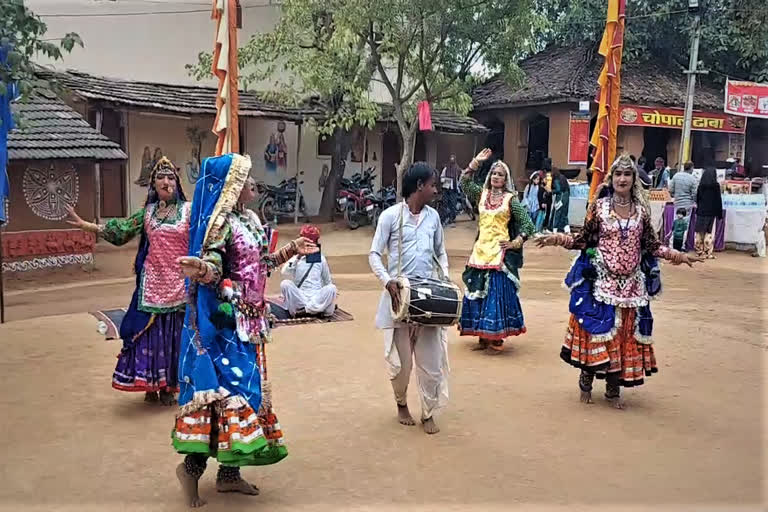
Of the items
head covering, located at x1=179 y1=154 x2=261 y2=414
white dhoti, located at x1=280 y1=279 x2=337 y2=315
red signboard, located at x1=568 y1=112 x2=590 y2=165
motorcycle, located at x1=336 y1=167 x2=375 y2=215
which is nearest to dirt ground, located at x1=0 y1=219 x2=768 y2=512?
white dhoti, located at x1=280 y1=279 x2=337 y2=315

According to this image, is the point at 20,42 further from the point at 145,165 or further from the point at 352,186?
the point at 352,186

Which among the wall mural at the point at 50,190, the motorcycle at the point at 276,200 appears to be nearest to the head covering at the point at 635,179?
the wall mural at the point at 50,190

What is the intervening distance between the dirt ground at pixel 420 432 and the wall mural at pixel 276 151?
32.8 feet

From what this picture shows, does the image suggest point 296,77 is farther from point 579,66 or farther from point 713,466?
point 713,466

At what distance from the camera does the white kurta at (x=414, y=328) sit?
188 inches

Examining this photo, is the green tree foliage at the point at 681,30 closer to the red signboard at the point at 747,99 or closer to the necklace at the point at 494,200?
the red signboard at the point at 747,99

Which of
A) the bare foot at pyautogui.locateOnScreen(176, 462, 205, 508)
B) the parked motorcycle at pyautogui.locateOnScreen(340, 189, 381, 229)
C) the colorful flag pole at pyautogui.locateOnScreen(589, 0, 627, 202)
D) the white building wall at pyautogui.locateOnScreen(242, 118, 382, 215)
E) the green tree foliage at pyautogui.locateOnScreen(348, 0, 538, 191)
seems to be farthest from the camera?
the white building wall at pyautogui.locateOnScreen(242, 118, 382, 215)

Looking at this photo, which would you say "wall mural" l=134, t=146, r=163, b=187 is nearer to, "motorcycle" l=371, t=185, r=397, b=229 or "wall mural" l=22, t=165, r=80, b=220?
"wall mural" l=22, t=165, r=80, b=220

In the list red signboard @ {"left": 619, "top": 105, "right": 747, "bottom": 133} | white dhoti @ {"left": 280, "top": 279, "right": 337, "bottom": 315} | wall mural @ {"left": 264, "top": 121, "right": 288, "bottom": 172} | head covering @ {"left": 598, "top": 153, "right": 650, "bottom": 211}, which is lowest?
white dhoti @ {"left": 280, "top": 279, "right": 337, "bottom": 315}

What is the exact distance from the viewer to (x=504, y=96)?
20516mm

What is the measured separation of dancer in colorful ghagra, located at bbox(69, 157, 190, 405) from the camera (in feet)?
16.6

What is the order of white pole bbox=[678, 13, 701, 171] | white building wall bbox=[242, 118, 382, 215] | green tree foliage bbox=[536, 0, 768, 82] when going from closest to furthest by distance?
white pole bbox=[678, 13, 701, 171] → white building wall bbox=[242, 118, 382, 215] → green tree foliage bbox=[536, 0, 768, 82]

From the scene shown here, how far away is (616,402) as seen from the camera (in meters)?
5.43

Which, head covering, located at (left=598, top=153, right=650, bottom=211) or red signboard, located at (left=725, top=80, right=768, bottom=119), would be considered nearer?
head covering, located at (left=598, top=153, right=650, bottom=211)
